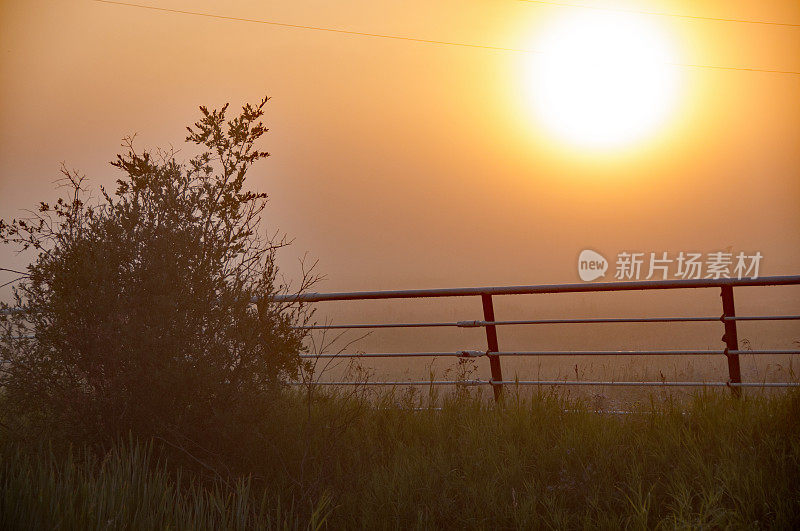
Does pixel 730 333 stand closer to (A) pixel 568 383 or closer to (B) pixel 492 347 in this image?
(A) pixel 568 383

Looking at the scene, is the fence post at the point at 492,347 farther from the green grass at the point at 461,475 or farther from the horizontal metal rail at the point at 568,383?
the green grass at the point at 461,475

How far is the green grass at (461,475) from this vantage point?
3.43 metres

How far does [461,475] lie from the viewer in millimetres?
4438

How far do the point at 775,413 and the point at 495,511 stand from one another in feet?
7.40

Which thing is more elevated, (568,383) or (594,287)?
(594,287)

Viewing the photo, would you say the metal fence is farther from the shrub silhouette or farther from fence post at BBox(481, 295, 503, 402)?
the shrub silhouette

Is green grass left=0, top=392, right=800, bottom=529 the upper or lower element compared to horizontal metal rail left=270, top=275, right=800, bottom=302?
lower

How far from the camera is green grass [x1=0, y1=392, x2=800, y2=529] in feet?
11.3

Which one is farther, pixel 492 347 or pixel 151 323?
pixel 492 347

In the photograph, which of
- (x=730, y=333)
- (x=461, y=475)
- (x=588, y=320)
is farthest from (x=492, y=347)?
(x=461, y=475)

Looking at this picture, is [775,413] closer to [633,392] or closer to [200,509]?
[633,392]

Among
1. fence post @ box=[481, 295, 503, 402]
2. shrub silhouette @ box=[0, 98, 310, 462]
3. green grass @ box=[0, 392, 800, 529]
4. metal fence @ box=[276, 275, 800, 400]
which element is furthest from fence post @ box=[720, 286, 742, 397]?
shrub silhouette @ box=[0, 98, 310, 462]

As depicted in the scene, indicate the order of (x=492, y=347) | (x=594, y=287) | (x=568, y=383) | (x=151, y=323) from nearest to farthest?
(x=151, y=323) < (x=568, y=383) < (x=594, y=287) < (x=492, y=347)

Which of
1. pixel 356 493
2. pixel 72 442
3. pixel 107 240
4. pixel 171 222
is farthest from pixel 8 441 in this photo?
pixel 356 493
